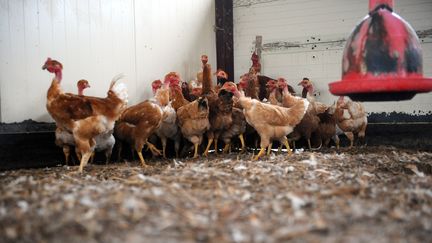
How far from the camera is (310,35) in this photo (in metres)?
7.84

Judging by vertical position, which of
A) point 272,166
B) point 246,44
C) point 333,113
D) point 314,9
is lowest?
point 272,166

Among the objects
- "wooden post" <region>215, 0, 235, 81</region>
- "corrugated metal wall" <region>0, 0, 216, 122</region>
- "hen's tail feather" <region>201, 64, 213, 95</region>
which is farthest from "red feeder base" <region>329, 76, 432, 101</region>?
"wooden post" <region>215, 0, 235, 81</region>

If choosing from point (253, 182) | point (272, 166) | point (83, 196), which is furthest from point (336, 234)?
point (272, 166)

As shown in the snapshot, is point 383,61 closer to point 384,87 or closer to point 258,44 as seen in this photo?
point 384,87

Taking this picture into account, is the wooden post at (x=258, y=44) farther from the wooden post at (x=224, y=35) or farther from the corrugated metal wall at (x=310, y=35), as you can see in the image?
the wooden post at (x=224, y=35)

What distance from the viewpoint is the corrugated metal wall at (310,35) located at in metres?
7.02

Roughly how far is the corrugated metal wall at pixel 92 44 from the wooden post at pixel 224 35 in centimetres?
58

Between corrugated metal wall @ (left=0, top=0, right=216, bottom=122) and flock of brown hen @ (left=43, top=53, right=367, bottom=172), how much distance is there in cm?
50

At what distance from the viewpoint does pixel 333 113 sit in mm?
6828

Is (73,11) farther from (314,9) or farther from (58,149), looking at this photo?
(314,9)

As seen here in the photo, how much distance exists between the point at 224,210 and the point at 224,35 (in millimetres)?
6492

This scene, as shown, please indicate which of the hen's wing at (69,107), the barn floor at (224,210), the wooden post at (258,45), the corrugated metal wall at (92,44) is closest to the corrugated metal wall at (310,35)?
the wooden post at (258,45)

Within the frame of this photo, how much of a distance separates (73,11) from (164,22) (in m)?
1.92

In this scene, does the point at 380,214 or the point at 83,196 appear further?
the point at 83,196
